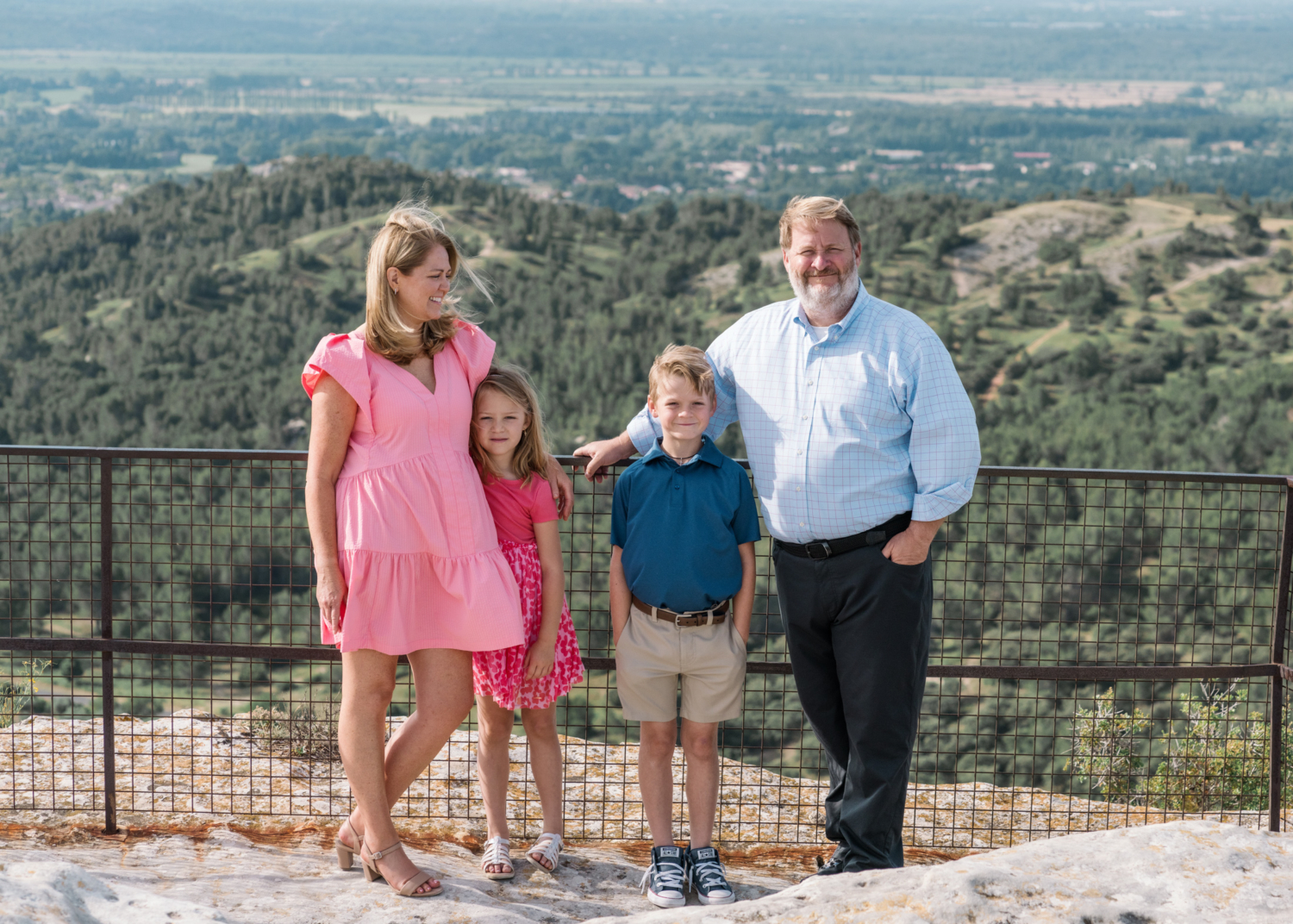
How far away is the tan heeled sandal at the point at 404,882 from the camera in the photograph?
3172 mm

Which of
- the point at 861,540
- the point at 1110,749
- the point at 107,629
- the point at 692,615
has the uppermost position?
the point at 861,540

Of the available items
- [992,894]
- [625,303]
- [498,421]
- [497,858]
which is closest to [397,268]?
[498,421]

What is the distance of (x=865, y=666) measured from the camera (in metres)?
3.21

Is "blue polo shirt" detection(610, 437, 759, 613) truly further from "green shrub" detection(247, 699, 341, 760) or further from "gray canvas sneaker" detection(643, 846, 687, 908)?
"green shrub" detection(247, 699, 341, 760)

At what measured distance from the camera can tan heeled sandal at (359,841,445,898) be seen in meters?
3.17

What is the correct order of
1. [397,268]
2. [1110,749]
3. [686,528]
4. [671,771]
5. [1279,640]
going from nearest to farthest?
1. [397,268]
2. [686,528]
3. [671,771]
4. [1279,640]
5. [1110,749]

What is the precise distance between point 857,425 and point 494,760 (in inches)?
56.0

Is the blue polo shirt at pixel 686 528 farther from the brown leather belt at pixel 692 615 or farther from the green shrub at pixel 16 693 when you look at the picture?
the green shrub at pixel 16 693

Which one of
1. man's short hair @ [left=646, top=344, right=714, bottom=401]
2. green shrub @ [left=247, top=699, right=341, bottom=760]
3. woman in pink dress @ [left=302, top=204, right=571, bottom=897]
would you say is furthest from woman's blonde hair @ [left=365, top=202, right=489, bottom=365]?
green shrub @ [left=247, top=699, right=341, bottom=760]

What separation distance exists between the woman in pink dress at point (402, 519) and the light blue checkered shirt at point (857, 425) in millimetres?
801

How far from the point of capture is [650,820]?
337 cm

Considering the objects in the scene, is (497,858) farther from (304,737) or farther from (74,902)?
(304,737)

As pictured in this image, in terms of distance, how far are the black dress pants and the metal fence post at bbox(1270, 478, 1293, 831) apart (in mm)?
1307

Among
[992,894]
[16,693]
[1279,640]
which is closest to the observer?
[992,894]
